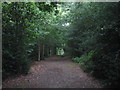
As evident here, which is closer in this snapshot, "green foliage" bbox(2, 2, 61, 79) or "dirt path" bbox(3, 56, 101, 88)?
"dirt path" bbox(3, 56, 101, 88)

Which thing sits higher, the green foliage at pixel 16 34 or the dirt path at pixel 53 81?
the green foliage at pixel 16 34

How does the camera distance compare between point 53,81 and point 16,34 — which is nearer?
point 53,81

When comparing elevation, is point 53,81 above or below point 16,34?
below

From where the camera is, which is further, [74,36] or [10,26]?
[74,36]

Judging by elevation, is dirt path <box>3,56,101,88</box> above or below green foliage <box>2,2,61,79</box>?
below

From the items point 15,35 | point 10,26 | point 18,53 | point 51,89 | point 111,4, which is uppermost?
point 111,4

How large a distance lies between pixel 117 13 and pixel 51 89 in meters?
4.76

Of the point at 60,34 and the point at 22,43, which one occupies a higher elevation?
the point at 60,34

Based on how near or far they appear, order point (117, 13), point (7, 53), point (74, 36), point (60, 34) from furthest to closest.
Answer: point (60, 34) → point (74, 36) → point (7, 53) → point (117, 13)

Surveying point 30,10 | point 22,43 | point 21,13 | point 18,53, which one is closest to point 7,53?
point 18,53

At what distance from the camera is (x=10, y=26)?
18.3 ft

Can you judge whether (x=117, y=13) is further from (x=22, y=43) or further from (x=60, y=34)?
(x=60, y=34)

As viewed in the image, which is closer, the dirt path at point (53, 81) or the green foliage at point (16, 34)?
the dirt path at point (53, 81)

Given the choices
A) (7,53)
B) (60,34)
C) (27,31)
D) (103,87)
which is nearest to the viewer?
(103,87)
